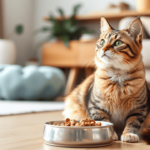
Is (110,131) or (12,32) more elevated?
(12,32)

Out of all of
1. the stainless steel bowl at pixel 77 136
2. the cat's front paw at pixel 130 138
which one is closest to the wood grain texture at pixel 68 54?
the cat's front paw at pixel 130 138

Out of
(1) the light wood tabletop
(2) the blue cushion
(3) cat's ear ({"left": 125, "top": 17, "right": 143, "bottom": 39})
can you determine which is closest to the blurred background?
(2) the blue cushion

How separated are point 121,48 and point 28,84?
6.07ft

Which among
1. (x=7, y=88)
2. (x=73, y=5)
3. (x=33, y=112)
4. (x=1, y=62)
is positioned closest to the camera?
(x=33, y=112)

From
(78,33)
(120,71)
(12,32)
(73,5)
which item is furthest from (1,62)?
(120,71)

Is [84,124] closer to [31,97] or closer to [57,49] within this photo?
[31,97]

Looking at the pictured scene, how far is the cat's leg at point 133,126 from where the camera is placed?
3.65 feet

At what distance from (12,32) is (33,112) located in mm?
3028

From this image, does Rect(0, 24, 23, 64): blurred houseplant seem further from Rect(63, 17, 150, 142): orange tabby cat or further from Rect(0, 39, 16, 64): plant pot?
Rect(63, 17, 150, 142): orange tabby cat

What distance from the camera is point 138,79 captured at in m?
1.20

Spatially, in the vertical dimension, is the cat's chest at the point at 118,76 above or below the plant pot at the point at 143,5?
below

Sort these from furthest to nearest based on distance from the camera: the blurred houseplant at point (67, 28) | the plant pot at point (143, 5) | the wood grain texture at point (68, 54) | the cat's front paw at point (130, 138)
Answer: the blurred houseplant at point (67, 28) → the wood grain texture at point (68, 54) → the plant pot at point (143, 5) → the cat's front paw at point (130, 138)

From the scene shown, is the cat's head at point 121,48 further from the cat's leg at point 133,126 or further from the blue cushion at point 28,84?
the blue cushion at point 28,84

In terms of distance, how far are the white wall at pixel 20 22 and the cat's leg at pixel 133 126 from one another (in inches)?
149
